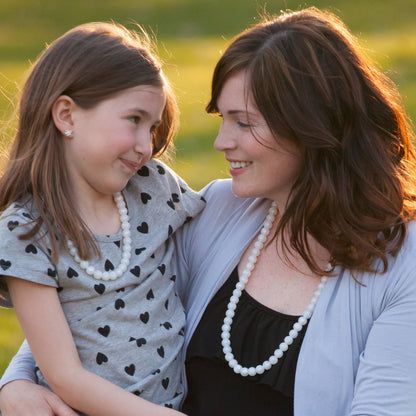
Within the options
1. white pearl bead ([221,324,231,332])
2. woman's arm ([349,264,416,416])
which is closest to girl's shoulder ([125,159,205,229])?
white pearl bead ([221,324,231,332])

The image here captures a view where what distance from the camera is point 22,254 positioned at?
2592mm

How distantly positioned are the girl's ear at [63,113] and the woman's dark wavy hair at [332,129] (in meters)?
0.54

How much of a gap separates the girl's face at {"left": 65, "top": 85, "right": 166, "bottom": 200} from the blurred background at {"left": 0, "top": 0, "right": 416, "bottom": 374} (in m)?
6.04

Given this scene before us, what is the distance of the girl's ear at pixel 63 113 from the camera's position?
Answer: 2767mm

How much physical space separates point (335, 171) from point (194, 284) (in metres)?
0.67

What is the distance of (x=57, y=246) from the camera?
8.72 ft

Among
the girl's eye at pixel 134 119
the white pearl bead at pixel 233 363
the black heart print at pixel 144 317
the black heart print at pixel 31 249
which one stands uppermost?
the girl's eye at pixel 134 119

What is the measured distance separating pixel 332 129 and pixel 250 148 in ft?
0.93

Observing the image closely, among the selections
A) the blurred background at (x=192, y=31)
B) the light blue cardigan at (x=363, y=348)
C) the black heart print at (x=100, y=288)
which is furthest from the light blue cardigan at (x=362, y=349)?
the blurred background at (x=192, y=31)

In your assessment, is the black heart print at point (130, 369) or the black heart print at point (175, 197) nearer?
the black heart print at point (130, 369)

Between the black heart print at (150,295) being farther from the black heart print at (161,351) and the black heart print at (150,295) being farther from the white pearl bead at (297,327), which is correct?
the white pearl bead at (297,327)

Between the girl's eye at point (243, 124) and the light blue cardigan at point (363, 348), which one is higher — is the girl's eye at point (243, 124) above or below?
above

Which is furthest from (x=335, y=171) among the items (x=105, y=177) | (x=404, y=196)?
(x=105, y=177)

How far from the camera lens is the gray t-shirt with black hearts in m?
2.62
